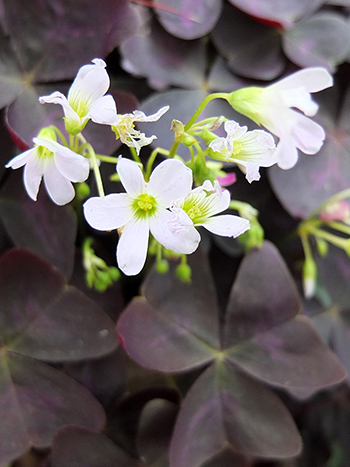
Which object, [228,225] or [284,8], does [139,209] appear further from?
[284,8]

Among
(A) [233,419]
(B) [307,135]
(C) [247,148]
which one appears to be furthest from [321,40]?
(A) [233,419]

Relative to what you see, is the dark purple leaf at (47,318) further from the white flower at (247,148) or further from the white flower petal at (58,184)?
the white flower at (247,148)

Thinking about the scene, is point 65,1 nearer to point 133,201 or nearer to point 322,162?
point 133,201

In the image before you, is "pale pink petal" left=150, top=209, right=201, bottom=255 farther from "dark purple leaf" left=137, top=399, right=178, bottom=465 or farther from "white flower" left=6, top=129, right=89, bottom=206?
"dark purple leaf" left=137, top=399, right=178, bottom=465

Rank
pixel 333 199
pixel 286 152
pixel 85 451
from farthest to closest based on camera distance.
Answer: pixel 333 199
pixel 85 451
pixel 286 152

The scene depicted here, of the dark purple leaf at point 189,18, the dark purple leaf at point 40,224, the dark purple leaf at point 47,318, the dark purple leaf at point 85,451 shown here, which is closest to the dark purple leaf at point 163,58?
the dark purple leaf at point 189,18

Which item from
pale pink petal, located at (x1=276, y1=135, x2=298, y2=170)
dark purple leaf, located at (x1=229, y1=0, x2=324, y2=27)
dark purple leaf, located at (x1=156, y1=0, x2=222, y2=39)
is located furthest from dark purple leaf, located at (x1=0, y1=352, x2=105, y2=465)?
dark purple leaf, located at (x1=229, y1=0, x2=324, y2=27)
